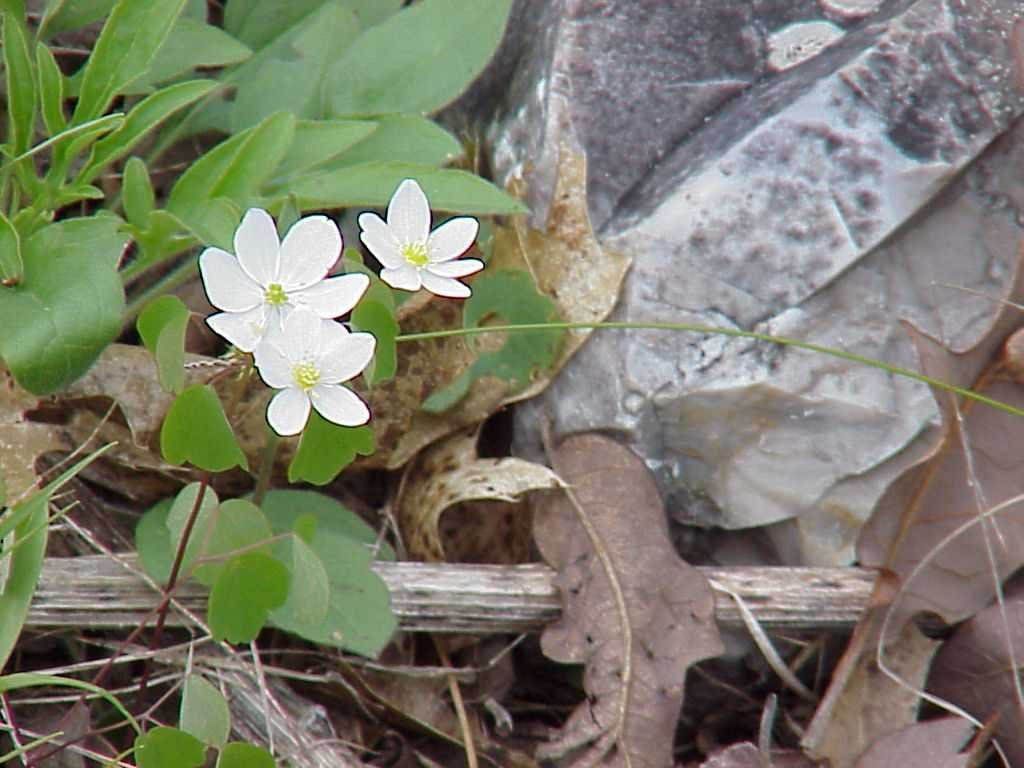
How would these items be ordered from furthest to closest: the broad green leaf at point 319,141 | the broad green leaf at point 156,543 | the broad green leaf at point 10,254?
the broad green leaf at point 319,141 → the broad green leaf at point 156,543 → the broad green leaf at point 10,254

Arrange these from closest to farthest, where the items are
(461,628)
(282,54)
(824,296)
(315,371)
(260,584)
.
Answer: (315,371) → (260,584) → (461,628) → (824,296) → (282,54)

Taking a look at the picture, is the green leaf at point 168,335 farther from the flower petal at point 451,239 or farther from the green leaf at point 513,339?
the green leaf at point 513,339

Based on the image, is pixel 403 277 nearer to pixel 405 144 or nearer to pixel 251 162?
pixel 251 162

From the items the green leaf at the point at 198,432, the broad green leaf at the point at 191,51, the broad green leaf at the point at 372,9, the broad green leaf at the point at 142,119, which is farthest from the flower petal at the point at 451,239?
the broad green leaf at the point at 372,9

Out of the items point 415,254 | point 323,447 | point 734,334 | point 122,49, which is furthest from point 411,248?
point 122,49

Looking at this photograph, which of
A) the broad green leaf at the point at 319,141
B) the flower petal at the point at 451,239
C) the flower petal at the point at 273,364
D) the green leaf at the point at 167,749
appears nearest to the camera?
the flower petal at the point at 273,364

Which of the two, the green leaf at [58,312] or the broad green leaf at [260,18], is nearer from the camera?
the green leaf at [58,312]

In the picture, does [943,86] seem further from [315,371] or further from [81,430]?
[81,430]

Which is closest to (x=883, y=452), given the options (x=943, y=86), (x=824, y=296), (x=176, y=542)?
(x=824, y=296)

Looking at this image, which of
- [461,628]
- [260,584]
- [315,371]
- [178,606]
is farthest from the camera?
[461,628]
